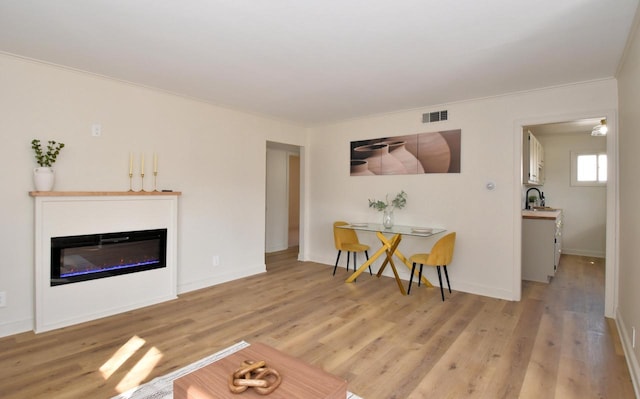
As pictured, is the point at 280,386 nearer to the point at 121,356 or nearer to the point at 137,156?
the point at 121,356

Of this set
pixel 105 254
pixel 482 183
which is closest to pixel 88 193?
pixel 105 254

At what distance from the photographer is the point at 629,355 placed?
2426 mm

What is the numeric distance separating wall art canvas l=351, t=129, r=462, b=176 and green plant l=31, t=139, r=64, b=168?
378cm

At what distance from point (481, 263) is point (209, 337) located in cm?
327

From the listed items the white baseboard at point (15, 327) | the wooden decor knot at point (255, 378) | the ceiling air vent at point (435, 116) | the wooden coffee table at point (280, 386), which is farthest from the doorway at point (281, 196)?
the wooden decor knot at point (255, 378)

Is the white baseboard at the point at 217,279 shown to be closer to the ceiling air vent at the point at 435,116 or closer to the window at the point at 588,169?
the ceiling air vent at the point at 435,116

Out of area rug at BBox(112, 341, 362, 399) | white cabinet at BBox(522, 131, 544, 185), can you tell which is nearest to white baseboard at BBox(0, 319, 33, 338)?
area rug at BBox(112, 341, 362, 399)

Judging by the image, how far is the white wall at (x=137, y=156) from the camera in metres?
2.90

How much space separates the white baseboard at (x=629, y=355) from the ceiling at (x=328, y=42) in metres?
2.30

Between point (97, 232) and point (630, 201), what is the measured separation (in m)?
4.70

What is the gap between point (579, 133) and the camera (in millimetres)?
6641

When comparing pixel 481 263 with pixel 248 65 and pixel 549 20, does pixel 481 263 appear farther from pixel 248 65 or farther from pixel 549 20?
pixel 248 65

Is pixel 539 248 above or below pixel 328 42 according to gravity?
below

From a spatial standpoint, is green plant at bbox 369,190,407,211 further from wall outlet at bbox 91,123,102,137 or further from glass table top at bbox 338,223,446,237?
wall outlet at bbox 91,123,102,137
